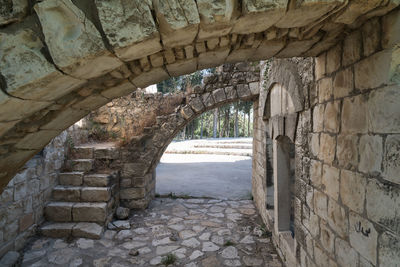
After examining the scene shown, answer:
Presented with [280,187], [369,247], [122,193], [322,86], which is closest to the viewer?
[369,247]

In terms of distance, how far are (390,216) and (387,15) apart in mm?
1018

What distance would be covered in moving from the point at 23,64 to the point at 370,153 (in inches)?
71.1

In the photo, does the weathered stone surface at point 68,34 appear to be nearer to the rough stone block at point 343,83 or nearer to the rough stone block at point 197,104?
the rough stone block at point 343,83

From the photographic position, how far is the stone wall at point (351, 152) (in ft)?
3.77

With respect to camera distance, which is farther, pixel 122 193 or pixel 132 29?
pixel 122 193

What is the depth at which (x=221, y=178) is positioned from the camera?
24.6 ft

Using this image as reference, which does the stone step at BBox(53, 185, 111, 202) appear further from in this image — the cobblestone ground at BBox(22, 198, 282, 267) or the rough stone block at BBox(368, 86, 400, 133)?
the rough stone block at BBox(368, 86, 400, 133)

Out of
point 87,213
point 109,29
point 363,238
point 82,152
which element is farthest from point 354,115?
point 82,152

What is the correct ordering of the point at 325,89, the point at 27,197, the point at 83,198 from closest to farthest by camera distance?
the point at 325,89
the point at 27,197
the point at 83,198

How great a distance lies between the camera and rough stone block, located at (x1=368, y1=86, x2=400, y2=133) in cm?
112

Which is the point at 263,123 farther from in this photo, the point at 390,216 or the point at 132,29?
the point at 132,29

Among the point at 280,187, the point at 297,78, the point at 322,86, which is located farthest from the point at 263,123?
the point at 322,86

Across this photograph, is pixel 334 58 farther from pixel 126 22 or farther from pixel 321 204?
pixel 126 22

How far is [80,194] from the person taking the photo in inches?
163
